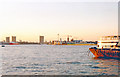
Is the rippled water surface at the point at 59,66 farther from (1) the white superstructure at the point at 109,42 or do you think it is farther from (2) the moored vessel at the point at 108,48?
(1) the white superstructure at the point at 109,42

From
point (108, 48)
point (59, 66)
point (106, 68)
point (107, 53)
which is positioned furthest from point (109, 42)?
point (59, 66)

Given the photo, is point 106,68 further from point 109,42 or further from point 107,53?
point 109,42

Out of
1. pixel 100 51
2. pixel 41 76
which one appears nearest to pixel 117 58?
pixel 100 51

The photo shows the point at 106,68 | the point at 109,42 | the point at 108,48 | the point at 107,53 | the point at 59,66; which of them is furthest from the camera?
the point at 109,42

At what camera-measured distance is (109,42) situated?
53.7 metres

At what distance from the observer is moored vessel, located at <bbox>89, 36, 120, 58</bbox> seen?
4769 centimetres

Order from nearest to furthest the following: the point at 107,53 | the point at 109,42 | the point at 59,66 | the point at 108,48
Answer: the point at 59,66, the point at 107,53, the point at 108,48, the point at 109,42

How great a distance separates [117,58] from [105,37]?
33.0ft

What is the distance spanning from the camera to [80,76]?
24.0m

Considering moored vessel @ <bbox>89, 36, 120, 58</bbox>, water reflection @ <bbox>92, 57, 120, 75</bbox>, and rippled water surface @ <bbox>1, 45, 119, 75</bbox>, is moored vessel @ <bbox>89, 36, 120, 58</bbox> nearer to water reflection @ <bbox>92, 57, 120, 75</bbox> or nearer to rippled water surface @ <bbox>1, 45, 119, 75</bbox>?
rippled water surface @ <bbox>1, 45, 119, 75</bbox>

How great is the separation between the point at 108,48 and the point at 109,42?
8.97 ft

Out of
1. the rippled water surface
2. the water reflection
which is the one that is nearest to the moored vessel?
the rippled water surface

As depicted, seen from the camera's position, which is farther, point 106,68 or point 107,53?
point 107,53

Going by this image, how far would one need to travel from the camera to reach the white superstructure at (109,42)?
171 ft
